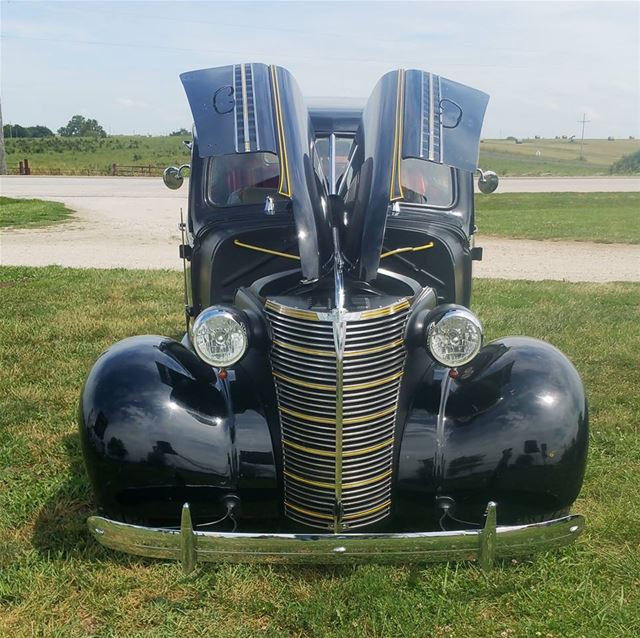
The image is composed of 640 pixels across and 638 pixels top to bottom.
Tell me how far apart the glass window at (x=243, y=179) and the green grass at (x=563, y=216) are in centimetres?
1159

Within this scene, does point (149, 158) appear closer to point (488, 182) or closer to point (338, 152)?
point (488, 182)

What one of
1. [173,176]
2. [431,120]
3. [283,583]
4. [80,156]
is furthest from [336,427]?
[80,156]

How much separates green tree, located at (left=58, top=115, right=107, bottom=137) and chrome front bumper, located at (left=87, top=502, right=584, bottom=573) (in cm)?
9058

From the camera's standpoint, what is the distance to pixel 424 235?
3.99m

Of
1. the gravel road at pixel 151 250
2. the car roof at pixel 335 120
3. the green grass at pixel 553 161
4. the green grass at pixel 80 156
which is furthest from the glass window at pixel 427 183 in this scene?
the green grass at pixel 80 156

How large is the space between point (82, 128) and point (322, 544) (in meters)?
94.2

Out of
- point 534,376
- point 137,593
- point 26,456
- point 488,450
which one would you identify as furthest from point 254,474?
point 26,456

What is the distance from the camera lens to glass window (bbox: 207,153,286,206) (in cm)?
436

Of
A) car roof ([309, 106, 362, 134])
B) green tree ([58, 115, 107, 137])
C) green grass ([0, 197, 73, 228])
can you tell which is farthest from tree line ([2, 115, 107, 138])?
car roof ([309, 106, 362, 134])

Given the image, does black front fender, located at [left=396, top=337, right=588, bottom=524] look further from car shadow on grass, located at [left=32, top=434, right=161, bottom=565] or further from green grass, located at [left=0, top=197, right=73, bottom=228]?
green grass, located at [left=0, top=197, right=73, bottom=228]

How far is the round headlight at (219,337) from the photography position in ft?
9.75

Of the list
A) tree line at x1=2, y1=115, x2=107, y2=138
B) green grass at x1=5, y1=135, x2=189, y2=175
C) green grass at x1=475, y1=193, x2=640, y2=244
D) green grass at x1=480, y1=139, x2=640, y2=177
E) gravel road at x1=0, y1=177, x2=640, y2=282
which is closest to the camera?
gravel road at x1=0, y1=177, x2=640, y2=282

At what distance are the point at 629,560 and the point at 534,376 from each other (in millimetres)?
1052

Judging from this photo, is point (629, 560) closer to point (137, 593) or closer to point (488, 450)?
point (488, 450)
